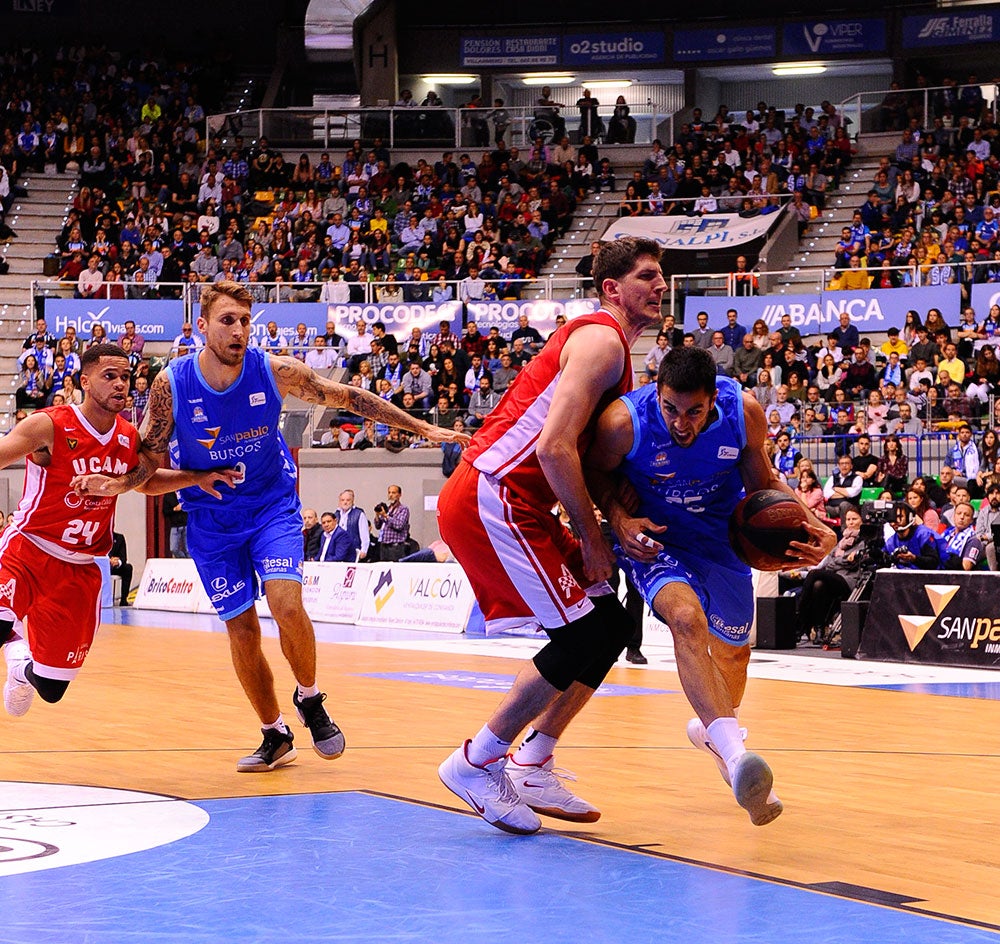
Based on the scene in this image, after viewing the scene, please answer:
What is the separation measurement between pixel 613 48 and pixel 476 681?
27.4 metres

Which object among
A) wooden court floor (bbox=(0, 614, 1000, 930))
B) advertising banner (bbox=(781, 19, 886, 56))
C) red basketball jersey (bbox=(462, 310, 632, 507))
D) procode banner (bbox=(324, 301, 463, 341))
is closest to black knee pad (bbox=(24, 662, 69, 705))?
wooden court floor (bbox=(0, 614, 1000, 930))

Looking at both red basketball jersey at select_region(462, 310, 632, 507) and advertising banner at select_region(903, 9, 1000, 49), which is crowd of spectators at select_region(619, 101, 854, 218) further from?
red basketball jersey at select_region(462, 310, 632, 507)

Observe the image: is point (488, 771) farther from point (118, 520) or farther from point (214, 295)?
point (118, 520)

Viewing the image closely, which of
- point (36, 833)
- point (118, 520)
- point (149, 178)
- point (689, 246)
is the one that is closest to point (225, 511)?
point (36, 833)

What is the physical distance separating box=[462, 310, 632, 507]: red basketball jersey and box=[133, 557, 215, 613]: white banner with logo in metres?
16.6

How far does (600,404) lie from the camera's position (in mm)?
5199

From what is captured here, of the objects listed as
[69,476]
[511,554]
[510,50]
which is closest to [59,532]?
[69,476]

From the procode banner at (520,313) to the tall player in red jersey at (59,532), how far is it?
17.3 metres

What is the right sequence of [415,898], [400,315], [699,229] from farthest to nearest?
[699,229]
[400,315]
[415,898]

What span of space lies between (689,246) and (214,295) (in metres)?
20.9

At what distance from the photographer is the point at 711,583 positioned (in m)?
5.61

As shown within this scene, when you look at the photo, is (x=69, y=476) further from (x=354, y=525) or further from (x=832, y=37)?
(x=832, y=37)

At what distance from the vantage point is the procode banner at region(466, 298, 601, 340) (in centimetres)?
2431

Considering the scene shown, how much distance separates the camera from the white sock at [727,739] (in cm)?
472
